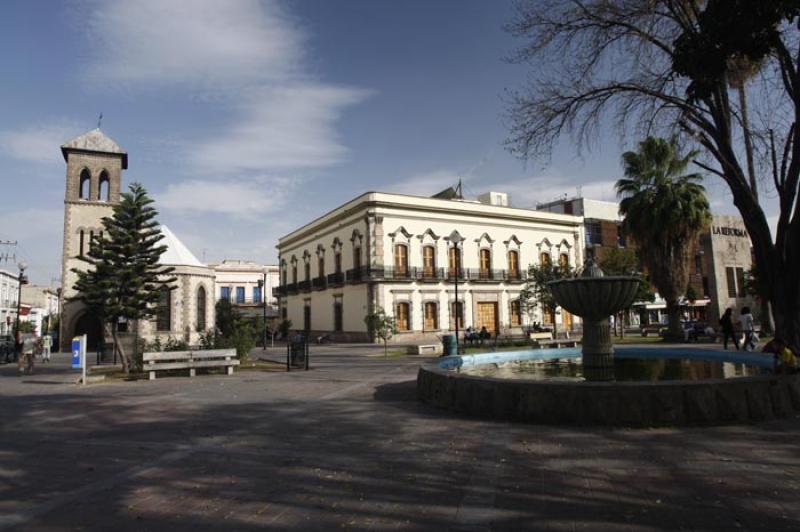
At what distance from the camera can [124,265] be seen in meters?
16.4

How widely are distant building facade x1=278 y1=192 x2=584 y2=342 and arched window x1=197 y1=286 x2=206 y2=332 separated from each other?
29.9ft

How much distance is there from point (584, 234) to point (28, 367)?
136 feet

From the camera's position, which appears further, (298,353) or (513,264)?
(513,264)

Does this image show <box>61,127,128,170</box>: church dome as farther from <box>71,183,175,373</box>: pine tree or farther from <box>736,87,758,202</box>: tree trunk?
<box>736,87,758,202</box>: tree trunk

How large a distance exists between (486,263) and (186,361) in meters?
27.9

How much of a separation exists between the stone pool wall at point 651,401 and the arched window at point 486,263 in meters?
32.1

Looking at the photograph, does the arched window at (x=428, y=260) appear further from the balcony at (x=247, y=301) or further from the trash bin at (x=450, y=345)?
the balcony at (x=247, y=301)

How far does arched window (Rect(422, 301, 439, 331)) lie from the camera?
118 ft

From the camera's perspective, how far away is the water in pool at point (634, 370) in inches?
364

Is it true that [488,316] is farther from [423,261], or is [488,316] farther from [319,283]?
[319,283]

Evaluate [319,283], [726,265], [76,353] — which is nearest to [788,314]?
[76,353]

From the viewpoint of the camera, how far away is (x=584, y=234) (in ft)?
152

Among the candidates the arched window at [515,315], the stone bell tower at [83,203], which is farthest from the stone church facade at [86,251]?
the arched window at [515,315]

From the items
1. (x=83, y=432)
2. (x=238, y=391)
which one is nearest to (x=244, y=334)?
(x=238, y=391)
